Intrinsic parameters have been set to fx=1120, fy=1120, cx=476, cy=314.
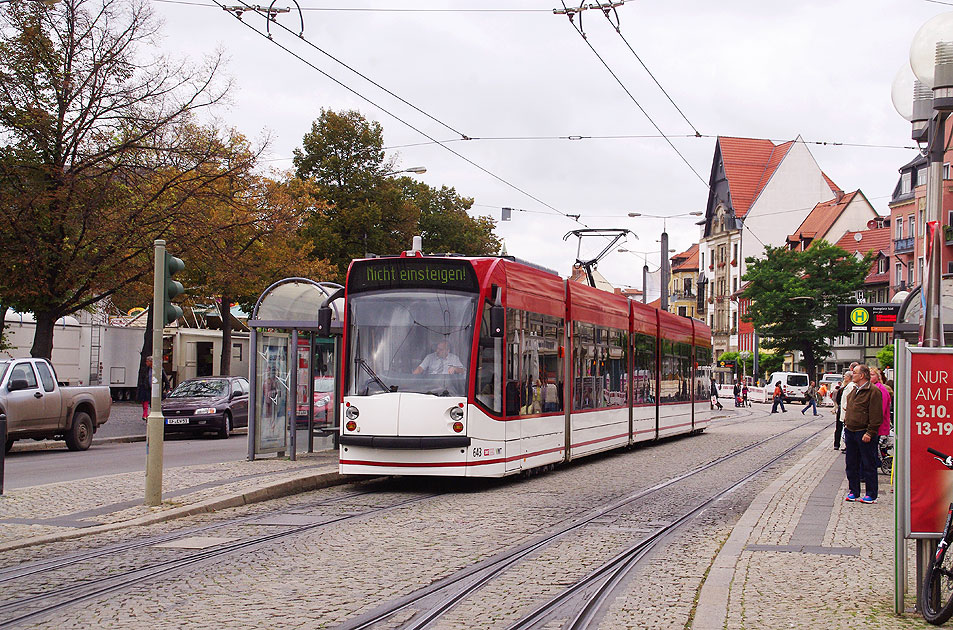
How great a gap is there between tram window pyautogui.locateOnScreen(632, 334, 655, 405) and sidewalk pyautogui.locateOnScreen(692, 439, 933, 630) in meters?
9.48

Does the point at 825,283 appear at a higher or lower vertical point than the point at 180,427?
higher

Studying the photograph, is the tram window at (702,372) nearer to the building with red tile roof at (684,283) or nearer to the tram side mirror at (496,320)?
the tram side mirror at (496,320)

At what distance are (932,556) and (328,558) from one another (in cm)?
478

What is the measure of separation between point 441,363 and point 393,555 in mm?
5179

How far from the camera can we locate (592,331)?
2012 centimetres

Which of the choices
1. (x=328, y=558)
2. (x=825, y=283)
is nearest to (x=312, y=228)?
(x=825, y=283)

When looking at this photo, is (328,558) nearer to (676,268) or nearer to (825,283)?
(825,283)

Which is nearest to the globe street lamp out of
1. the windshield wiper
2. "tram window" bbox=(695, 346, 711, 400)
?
the windshield wiper

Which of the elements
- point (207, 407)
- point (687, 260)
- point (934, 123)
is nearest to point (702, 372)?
point (207, 407)

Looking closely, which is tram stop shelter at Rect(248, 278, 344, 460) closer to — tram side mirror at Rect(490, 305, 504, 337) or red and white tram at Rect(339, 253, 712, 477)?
red and white tram at Rect(339, 253, 712, 477)

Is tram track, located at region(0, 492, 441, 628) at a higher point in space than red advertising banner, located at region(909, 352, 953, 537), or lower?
lower

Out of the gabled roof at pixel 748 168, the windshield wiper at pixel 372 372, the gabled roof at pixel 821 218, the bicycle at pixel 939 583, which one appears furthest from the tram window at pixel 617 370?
the gabled roof at pixel 748 168

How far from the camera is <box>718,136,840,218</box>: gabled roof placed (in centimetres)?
10262

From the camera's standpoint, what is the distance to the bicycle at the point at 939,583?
21.7 feet
